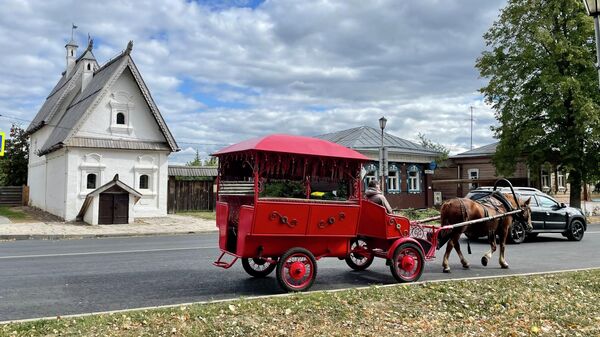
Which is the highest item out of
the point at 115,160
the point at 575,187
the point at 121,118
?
the point at 121,118

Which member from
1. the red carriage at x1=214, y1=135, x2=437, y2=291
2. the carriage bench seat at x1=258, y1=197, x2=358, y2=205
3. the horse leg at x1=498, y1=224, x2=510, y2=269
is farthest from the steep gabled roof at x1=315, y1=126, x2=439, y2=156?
the carriage bench seat at x1=258, y1=197, x2=358, y2=205

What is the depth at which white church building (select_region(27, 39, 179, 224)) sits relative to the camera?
81.6 feet

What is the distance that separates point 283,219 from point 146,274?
12.4 feet

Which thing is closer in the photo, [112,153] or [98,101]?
[98,101]

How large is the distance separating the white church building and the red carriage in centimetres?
1726

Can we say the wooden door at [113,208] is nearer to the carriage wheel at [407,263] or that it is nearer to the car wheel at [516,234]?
the car wheel at [516,234]

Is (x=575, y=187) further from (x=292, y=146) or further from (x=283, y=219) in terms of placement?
(x=283, y=219)

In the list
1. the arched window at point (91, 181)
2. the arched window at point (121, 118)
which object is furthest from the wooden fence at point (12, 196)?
the arched window at point (121, 118)

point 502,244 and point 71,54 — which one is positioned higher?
point 71,54

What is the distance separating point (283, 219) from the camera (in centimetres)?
784

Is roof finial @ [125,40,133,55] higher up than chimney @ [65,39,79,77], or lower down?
A: lower down

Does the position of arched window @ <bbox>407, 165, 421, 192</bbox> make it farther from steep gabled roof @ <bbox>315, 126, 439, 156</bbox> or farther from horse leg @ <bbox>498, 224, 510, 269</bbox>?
horse leg @ <bbox>498, 224, 510, 269</bbox>

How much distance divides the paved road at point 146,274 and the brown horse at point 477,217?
43cm

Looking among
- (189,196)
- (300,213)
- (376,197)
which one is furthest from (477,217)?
(189,196)
